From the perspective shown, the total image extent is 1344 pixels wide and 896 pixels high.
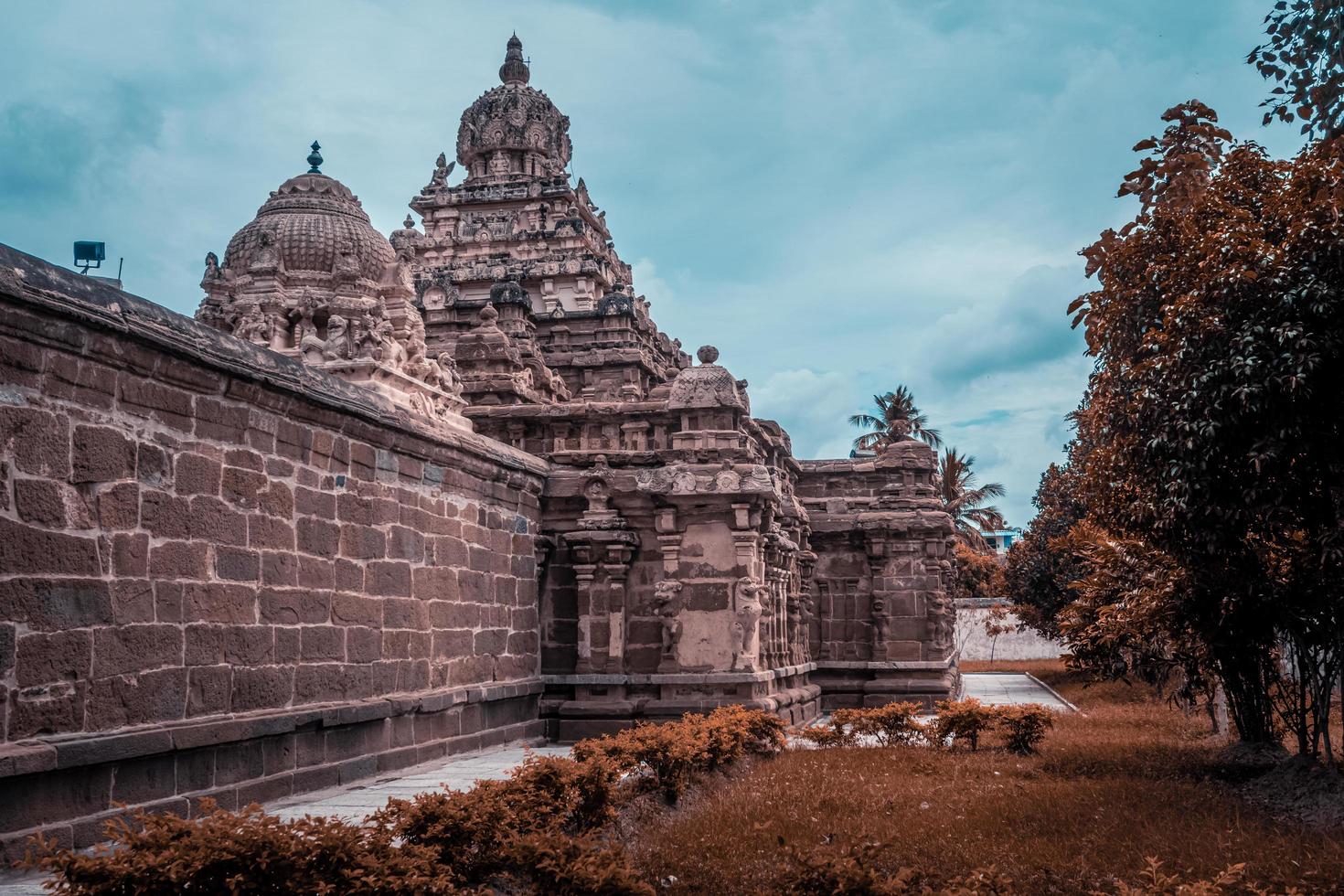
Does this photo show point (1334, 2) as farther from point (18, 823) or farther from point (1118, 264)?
point (18, 823)

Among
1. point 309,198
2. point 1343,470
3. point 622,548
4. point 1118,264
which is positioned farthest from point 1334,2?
point 309,198

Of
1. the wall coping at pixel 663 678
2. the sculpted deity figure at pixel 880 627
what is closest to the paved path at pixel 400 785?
the wall coping at pixel 663 678

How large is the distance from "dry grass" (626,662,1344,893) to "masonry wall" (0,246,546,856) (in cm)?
269

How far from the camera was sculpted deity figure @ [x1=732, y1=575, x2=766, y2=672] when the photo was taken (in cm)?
1241

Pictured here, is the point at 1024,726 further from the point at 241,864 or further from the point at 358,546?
the point at 241,864

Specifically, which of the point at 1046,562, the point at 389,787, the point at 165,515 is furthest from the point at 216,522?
the point at 1046,562

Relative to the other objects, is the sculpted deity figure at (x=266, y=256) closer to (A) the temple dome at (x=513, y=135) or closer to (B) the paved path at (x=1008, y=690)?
(B) the paved path at (x=1008, y=690)

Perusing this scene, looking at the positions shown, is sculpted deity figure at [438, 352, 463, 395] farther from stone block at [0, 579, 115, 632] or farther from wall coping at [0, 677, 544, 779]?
stone block at [0, 579, 115, 632]

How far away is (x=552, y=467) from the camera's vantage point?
13367 mm

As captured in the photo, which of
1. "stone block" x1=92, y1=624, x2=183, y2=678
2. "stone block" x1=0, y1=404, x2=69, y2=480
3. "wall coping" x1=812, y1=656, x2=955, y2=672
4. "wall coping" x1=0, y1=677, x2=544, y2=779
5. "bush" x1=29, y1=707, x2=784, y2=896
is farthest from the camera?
"wall coping" x1=812, y1=656, x2=955, y2=672

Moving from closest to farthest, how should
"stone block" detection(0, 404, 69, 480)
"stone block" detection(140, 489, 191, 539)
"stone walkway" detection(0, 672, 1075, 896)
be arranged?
1. "stone walkway" detection(0, 672, 1075, 896)
2. "stone block" detection(0, 404, 69, 480)
3. "stone block" detection(140, 489, 191, 539)

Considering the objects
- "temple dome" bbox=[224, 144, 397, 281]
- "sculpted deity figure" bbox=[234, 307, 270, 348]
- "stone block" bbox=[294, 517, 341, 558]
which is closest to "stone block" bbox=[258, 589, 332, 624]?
"stone block" bbox=[294, 517, 341, 558]

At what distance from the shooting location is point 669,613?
12.6m

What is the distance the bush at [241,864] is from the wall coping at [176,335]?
2.84m
